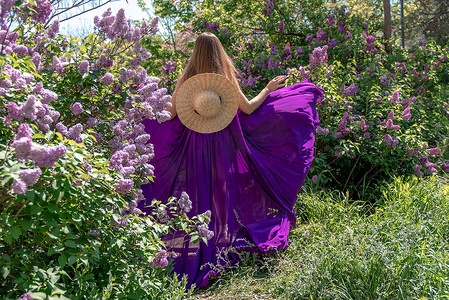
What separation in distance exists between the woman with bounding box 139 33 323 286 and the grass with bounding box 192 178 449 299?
19cm

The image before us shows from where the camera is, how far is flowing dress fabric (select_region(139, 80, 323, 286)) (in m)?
3.21

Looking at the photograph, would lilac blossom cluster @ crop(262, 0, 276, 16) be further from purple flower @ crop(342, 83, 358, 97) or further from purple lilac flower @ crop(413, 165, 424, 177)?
purple lilac flower @ crop(413, 165, 424, 177)

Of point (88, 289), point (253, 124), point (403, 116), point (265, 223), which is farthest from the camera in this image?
point (403, 116)

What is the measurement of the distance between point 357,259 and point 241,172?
1.23 m

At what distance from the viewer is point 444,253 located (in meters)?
2.50

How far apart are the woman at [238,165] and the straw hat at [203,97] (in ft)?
0.32

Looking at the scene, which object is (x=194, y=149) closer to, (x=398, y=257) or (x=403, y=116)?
(x=398, y=257)

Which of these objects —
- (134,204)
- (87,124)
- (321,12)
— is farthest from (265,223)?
(321,12)

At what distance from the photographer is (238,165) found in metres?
3.42

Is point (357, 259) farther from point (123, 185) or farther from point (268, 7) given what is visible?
point (268, 7)

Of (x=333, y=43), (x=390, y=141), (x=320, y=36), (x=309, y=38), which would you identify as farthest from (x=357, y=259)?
(x=309, y=38)

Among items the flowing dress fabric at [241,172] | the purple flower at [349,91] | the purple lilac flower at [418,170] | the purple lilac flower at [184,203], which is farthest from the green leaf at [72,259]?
the purple lilac flower at [418,170]

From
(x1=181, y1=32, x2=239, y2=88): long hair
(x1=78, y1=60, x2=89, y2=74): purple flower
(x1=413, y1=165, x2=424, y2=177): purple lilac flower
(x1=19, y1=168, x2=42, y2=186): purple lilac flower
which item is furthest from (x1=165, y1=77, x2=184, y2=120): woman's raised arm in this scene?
(x1=413, y1=165, x2=424, y2=177): purple lilac flower

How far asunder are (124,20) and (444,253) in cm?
214
